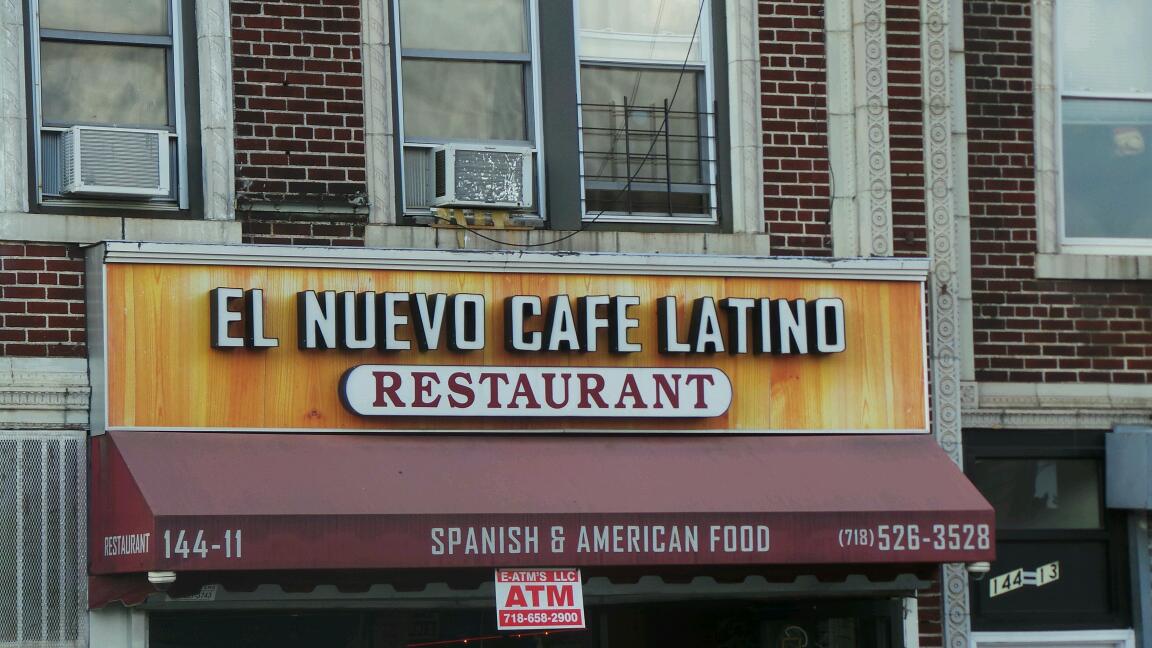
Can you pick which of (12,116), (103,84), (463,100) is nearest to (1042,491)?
(463,100)

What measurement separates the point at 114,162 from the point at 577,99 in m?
2.76

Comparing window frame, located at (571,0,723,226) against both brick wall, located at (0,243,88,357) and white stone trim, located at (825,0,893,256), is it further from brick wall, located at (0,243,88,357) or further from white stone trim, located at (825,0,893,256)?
brick wall, located at (0,243,88,357)

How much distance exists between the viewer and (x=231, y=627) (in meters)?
10.8

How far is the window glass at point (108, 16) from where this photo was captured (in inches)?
416

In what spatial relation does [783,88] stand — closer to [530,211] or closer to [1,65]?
[530,211]

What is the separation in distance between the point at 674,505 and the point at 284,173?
2831 millimetres

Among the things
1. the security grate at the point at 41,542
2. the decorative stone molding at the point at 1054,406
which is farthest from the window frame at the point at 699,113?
the security grate at the point at 41,542

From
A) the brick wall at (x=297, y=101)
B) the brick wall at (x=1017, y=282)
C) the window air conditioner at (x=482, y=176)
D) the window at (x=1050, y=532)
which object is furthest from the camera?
the brick wall at (x=1017, y=282)

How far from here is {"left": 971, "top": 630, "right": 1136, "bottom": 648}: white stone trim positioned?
11789 mm

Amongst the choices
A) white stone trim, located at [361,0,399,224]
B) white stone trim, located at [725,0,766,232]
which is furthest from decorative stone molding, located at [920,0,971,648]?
white stone trim, located at [361,0,399,224]

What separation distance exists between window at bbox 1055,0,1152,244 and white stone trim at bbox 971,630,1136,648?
2.46 metres

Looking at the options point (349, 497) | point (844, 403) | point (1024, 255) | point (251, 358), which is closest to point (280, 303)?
point (251, 358)

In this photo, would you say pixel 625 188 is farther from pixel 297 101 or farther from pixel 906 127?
pixel 297 101

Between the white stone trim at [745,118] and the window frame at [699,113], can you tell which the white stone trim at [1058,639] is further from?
the window frame at [699,113]
